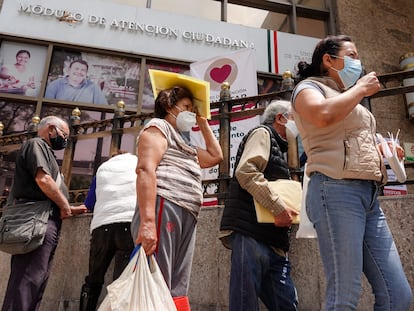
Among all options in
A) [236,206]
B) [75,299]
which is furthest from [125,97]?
[236,206]

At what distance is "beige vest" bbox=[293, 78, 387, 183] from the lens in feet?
5.91

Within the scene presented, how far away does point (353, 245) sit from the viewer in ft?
5.54

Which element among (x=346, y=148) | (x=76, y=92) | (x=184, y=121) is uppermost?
(x=76, y=92)

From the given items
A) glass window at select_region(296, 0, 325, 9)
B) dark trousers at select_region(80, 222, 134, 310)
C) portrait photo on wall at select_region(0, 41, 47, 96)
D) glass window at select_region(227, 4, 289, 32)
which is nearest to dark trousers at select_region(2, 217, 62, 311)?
Result: dark trousers at select_region(80, 222, 134, 310)

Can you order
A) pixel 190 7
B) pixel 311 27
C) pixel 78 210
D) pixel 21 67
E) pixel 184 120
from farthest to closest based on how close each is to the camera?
pixel 311 27 < pixel 190 7 < pixel 21 67 < pixel 78 210 < pixel 184 120

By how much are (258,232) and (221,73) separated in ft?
13.6

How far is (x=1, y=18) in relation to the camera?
297 inches

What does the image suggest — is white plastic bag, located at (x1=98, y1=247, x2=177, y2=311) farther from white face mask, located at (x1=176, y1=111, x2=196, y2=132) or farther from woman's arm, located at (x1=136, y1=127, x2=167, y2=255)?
white face mask, located at (x1=176, y1=111, x2=196, y2=132)

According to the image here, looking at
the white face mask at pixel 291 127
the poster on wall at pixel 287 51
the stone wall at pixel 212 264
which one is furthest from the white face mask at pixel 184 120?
the poster on wall at pixel 287 51

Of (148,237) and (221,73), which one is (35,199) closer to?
(148,237)

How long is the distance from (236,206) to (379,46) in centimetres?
810

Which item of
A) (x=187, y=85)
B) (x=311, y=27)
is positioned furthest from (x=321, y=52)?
(x=311, y=27)

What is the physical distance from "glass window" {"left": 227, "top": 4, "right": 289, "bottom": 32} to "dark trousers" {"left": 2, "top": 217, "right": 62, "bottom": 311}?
24.1 ft

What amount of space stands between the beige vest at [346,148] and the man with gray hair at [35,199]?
1914 millimetres
